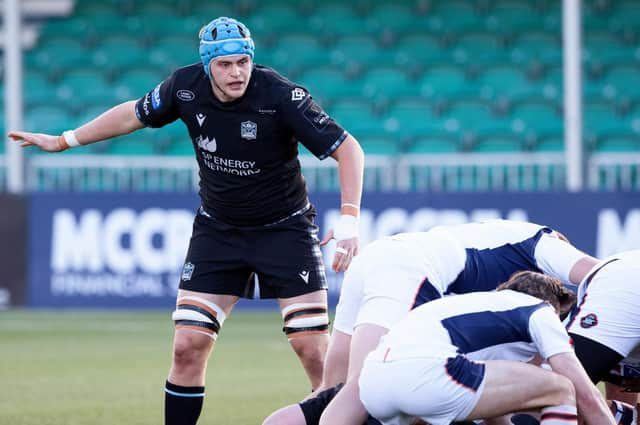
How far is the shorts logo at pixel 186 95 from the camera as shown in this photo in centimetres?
692

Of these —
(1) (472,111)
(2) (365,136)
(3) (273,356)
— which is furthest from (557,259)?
(1) (472,111)

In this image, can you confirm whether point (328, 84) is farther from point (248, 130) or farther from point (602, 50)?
point (248, 130)

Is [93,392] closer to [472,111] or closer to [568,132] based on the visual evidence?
[568,132]

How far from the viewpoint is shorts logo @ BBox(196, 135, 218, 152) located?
691 centimetres

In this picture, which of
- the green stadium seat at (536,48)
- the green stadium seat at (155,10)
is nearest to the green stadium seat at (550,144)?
the green stadium seat at (536,48)

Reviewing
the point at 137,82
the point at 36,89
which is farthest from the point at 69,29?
the point at 137,82

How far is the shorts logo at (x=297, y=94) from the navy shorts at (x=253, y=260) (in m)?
0.72

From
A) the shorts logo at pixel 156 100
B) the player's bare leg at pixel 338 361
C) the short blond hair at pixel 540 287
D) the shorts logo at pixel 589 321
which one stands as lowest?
the player's bare leg at pixel 338 361

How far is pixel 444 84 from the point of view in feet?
70.6

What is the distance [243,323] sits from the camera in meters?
15.2

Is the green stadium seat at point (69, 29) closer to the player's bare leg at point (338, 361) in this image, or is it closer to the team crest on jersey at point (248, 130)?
the team crest on jersey at point (248, 130)

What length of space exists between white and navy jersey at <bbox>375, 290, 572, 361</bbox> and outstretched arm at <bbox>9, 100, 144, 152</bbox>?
2.38 meters

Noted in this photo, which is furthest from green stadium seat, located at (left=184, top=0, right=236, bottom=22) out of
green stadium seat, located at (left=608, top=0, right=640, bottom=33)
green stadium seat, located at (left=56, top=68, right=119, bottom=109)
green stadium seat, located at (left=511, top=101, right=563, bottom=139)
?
green stadium seat, located at (left=608, top=0, right=640, bottom=33)

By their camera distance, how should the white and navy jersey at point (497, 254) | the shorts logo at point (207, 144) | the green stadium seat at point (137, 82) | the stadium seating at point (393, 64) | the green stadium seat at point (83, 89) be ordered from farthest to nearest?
1. the green stadium seat at point (137, 82)
2. the green stadium seat at point (83, 89)
3. the stadium seating at point (393, 64)
4. the shorts logo at point (207, 144)
5. the white and navy jersey at point (497, 254)
